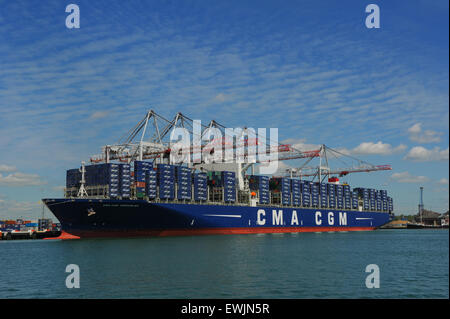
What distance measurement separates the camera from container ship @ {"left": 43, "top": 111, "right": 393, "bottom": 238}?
56.4 meters

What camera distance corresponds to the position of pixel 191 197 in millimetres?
66000

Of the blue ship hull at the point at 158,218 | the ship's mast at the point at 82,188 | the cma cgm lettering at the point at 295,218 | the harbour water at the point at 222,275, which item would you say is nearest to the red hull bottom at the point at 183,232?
the blue ship hull at the point at 158,218

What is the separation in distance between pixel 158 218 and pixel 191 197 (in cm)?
835

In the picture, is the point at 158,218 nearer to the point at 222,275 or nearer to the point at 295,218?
the point at 222,275

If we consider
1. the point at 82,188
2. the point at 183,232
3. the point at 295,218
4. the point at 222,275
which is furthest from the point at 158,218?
the point at 295,218

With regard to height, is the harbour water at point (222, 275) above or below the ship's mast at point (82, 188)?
below

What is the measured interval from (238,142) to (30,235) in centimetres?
4361

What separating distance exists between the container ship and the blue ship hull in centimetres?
13

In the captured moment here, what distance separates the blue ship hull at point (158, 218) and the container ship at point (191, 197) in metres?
0.13

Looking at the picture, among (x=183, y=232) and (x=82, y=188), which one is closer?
(x=82, y=188)

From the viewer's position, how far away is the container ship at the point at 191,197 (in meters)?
56.4

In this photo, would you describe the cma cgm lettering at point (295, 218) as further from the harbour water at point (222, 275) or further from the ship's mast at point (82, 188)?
the harbour water at point (222, 275)

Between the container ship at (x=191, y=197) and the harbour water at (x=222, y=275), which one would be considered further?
the container ship at (x=191, y=197)
